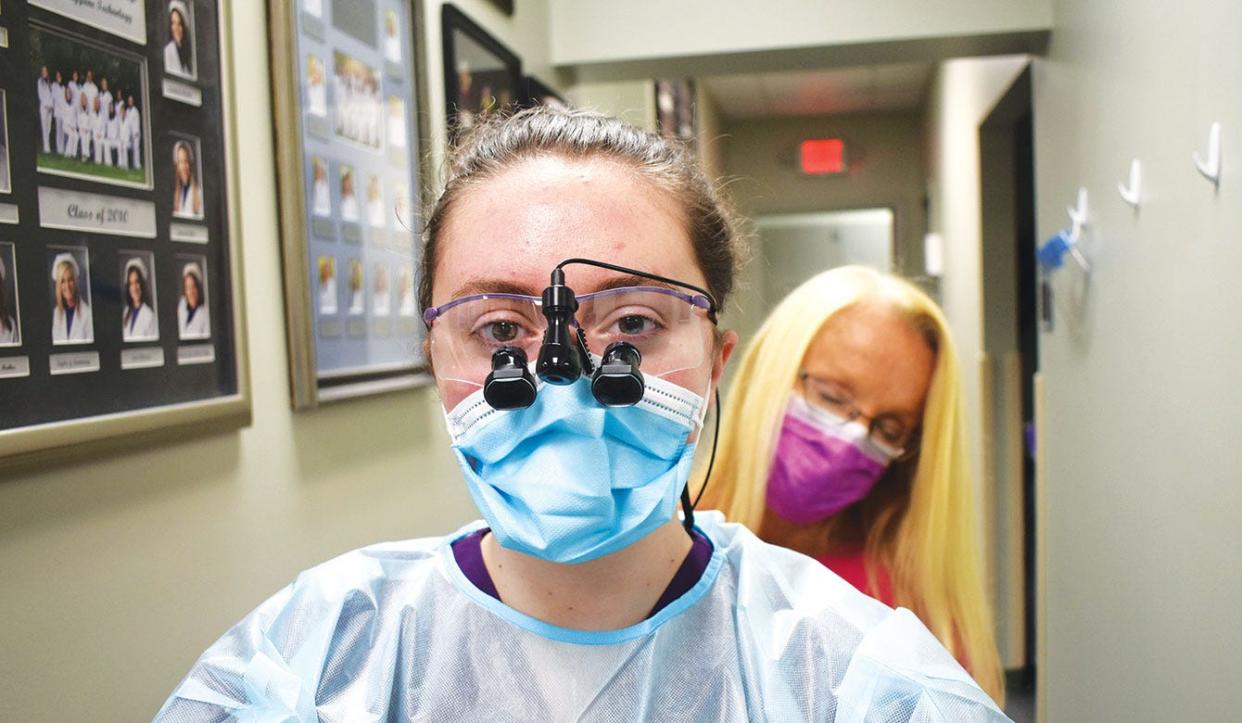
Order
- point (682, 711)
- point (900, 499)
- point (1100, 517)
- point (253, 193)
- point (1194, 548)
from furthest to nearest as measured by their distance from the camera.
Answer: point (1100, 517) → point (900, 499) → point (1194, 548) → point (253, 193) → point (682, 711)

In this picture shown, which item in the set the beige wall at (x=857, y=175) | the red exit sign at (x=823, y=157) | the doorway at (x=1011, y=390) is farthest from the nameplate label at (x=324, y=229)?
the red exit sign at (x=823, y=157)

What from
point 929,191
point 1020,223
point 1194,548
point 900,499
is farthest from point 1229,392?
point 929,191

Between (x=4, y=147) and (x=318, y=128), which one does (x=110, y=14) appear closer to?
(x=4, y=147)

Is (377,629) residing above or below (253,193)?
below

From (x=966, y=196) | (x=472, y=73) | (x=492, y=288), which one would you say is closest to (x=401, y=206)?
(x=472, y=73)

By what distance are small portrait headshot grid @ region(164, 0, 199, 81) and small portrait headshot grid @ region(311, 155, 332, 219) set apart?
0.29m

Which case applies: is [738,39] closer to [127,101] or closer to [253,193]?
[253,193]

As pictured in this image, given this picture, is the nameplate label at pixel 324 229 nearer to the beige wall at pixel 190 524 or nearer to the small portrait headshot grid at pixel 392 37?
the beige wall at pixel 190 524

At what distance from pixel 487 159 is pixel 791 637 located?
55 centimetres

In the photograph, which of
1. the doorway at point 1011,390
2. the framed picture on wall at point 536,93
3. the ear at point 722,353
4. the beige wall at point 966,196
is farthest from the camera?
the doorway at point 1011,390

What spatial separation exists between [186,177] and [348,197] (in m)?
0.42

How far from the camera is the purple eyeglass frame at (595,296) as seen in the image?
0.87 metres

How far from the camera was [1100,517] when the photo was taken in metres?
2.09

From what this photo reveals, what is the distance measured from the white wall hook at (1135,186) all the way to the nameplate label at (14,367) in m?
1.69
